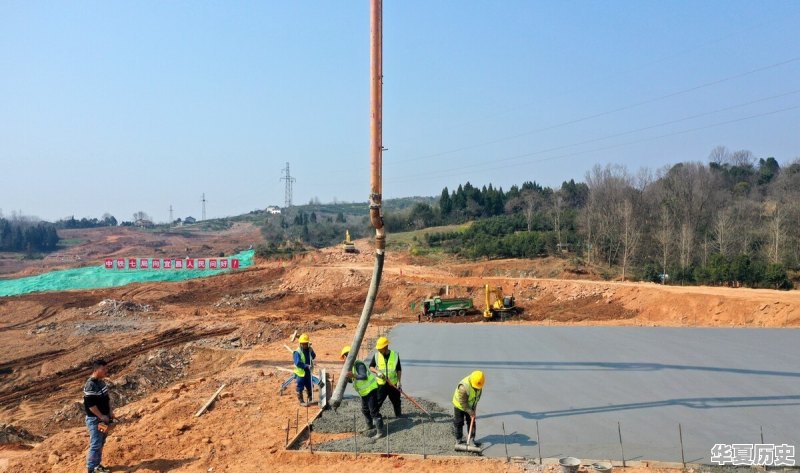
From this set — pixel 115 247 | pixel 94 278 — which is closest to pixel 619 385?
pixel 94 278

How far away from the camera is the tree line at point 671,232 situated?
30375mm

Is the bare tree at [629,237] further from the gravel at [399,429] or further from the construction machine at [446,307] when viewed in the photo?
the gravel at [399,429]

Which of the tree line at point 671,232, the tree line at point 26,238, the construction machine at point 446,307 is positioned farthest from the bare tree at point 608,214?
the tree line at point 26,238

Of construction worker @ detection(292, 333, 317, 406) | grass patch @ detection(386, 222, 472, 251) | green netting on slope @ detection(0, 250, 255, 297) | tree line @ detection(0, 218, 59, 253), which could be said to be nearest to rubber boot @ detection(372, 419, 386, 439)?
construction worker @ detection(292, 333, 317, 406)

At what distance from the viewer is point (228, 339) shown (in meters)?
18.9

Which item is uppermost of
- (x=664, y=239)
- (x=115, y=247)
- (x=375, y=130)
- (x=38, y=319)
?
(x=375, y=130)

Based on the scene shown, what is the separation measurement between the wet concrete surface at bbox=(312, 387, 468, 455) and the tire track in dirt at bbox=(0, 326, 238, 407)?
10556 mm

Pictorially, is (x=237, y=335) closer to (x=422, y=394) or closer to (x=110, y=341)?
(x=110, y=341)

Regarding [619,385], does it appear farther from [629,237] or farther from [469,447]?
[629,237]

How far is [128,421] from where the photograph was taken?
32.7ft

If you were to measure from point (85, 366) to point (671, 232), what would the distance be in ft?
105

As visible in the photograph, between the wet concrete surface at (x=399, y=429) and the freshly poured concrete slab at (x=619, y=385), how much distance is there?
18.7 inches

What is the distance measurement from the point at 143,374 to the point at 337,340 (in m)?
5.23

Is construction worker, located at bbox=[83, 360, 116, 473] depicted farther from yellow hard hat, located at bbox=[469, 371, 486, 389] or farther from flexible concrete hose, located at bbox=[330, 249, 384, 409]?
yellow hard hat, located at bbox=[469, 371, 486, 389]
